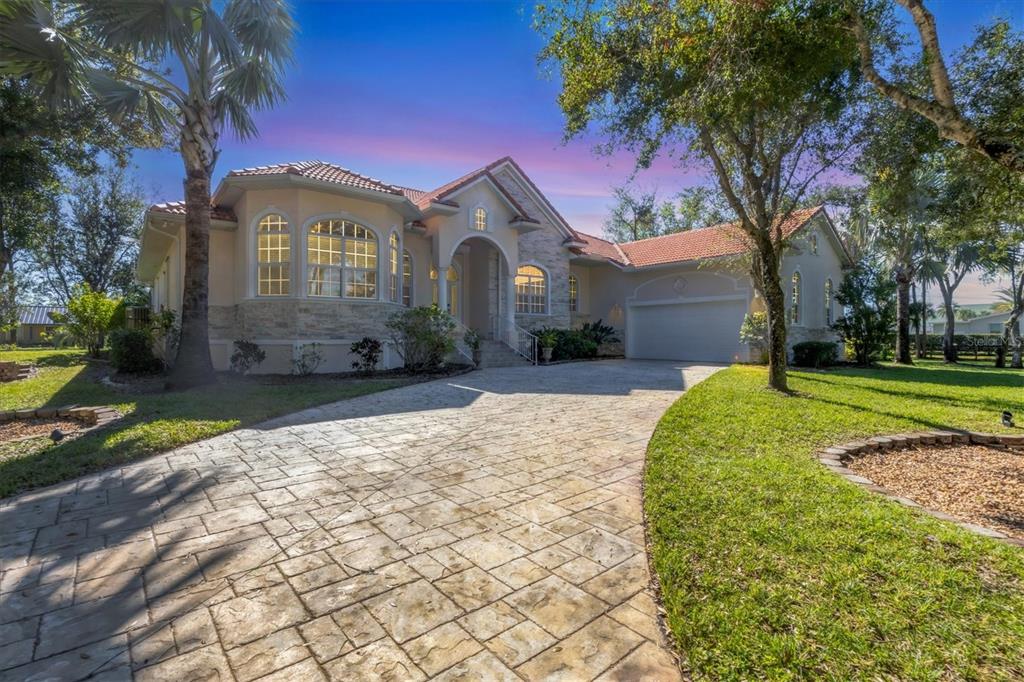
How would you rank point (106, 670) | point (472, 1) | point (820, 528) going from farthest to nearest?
point (472, 1)
point (820, 528)
point (106, 670)

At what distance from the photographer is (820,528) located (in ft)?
11.1

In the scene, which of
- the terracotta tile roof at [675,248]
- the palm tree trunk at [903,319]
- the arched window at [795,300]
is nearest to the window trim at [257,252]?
the terracotta tile roof at [675,248]

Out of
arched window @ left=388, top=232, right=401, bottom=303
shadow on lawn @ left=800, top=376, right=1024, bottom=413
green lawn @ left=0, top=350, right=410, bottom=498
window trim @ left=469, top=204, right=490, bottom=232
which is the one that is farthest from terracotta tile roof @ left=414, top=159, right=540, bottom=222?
shadow on lawn @ left=800, top=376, right=1024, bottom=413

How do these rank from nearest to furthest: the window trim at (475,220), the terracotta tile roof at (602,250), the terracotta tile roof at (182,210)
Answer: the terracotta tile roof at (182,210), the window trim at (475,220), the terracotta tile roof at (602,250)

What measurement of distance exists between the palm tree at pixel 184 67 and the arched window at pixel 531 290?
411 inches

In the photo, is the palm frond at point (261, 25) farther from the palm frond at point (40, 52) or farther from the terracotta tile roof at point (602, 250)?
the terracotta tile roof at point (602, 250)

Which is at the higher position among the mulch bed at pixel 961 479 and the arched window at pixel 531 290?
the arched window at pixel 531 290

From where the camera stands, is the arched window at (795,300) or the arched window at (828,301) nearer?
the arched window at (795,300)

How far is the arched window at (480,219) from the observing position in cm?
1648

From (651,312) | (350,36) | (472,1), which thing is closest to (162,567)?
(472,1)

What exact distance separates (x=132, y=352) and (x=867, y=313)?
2474 centimetres

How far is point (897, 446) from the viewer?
6184 millimetres

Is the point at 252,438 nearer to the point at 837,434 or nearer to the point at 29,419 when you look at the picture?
the point at 29,419

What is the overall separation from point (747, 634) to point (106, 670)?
2.99 m
